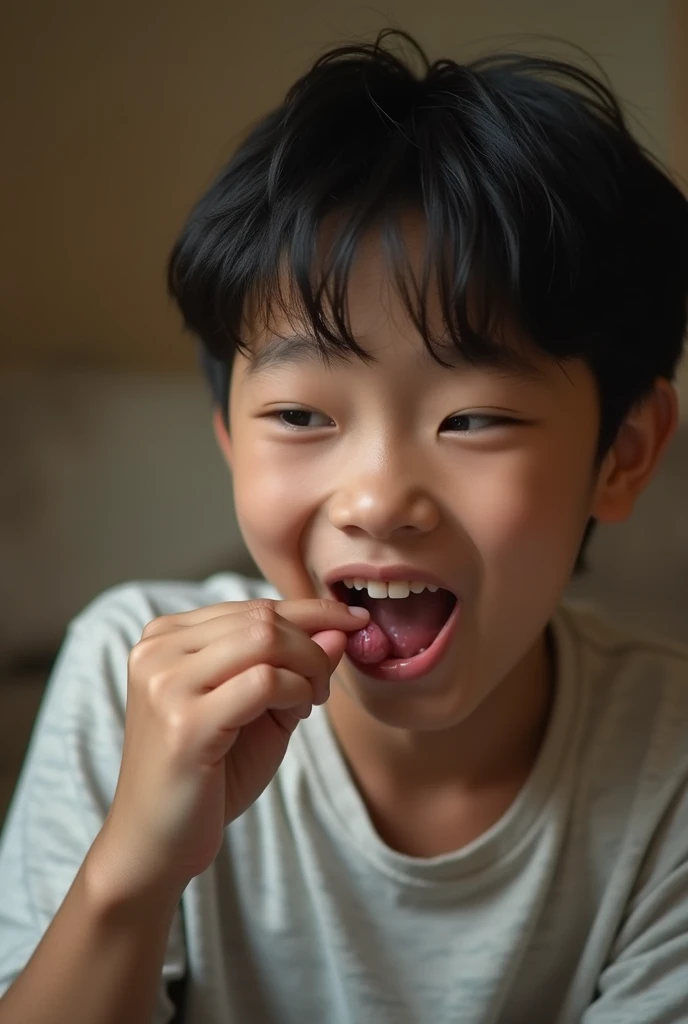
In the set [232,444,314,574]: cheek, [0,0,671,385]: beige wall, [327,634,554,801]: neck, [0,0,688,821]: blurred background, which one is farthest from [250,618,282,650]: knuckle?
[0,0,671,385]: beige wall

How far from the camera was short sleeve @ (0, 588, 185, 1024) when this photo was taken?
806 mm

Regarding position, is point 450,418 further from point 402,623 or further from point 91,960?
point 91,960

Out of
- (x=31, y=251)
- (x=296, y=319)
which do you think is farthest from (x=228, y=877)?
(x=31, y=251)

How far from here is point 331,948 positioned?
84 cm

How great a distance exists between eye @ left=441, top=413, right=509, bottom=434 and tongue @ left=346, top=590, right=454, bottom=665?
0.13m

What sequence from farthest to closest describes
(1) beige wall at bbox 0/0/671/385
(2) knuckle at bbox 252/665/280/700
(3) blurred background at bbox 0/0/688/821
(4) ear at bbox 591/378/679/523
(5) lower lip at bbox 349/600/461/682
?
(1) beige wall at bbox 0/0/671/385, (3) blurred background at bbox 0/0/688/821, (4) ear at bbox 591/378/679/523, (5) lower lip at bbox 349/600/461/682, (2) knuckle at bbox 252/665/280/700

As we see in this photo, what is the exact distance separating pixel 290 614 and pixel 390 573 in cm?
8

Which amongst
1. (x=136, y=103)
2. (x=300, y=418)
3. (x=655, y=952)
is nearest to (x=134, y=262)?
(x=136, y=103)

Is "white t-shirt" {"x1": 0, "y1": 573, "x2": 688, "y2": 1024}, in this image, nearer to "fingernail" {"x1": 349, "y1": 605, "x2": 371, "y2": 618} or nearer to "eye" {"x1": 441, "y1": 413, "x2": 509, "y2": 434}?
"fingernail" {"x1": 349, "y1": 605, "x2": 371, "y2": 618}

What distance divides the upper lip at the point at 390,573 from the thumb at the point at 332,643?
47 millimetres

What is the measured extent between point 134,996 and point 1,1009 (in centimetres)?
9

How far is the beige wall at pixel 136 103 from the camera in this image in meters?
1.39

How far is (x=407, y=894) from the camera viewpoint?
33.0 inches

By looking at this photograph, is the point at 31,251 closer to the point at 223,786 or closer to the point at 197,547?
the point at 197,547
